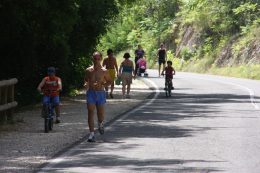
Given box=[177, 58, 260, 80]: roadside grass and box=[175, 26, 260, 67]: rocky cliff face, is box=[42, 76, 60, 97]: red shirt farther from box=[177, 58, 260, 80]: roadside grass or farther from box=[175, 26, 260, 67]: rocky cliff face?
box=[175, 26, 260, 67]: rocky cliff face

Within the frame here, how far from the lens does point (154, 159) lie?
42.4 feet

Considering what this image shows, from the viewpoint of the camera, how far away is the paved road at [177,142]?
40.0 ft

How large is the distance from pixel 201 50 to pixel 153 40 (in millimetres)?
10850

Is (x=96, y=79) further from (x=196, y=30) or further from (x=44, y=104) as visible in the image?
(x=196, y=30)

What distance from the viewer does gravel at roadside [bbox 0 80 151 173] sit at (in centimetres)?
A: 1311

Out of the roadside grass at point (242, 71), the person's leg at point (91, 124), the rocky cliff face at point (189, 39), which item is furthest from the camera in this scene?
the rocky cliff face at point (189, 39)

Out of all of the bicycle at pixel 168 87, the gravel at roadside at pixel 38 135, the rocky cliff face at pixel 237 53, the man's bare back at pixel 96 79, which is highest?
the rocky cliff face at pixel 237 53

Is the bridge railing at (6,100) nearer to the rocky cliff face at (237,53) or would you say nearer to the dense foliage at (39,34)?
the dense foliage at (39,34)

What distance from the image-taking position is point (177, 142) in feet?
50.4

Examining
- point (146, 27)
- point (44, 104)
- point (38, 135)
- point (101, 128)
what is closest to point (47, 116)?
point (44, 104)

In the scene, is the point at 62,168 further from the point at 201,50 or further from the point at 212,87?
the point at 201,50

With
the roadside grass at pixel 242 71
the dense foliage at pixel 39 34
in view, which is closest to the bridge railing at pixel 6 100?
the dense foliage at pixel 39 34

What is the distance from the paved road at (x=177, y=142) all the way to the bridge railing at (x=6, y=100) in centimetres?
264

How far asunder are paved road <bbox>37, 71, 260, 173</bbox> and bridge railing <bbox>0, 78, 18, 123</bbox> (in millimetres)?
2641
